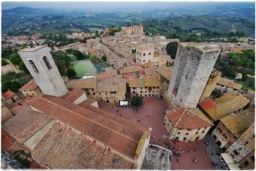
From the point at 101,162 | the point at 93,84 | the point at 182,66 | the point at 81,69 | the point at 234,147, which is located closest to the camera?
the point at 101,162

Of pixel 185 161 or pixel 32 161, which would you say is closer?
pixel 32 161

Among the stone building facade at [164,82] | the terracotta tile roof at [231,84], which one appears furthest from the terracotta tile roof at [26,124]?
the terracotta tile roof at [231,84]

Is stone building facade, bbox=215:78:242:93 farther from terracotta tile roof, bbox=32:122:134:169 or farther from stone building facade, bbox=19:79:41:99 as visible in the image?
stone building facade, bbox=19:79:41:99

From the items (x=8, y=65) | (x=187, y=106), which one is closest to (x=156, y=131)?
(x=187, y=106)

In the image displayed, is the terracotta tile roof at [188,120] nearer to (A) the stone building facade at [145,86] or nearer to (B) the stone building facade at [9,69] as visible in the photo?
(A) the stone building facade at [145,86]

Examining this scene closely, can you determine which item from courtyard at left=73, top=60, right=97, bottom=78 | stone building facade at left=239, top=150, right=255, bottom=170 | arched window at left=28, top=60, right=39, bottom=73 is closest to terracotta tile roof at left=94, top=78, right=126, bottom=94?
arched window at left=28, top=60, right=39, bottom=73

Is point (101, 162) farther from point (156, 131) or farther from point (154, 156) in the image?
point (156, 131)
